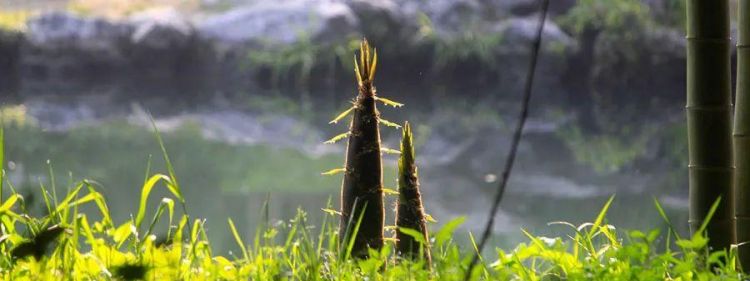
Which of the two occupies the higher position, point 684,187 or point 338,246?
point 338,246

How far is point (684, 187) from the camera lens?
633 cm

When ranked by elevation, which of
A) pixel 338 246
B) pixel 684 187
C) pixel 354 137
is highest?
A: pixel 354 137

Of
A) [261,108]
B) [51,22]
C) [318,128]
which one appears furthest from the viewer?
[51,22]

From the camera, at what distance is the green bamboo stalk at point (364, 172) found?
63.2 inches

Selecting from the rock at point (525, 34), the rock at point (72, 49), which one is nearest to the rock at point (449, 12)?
the rock at point (525, 34)

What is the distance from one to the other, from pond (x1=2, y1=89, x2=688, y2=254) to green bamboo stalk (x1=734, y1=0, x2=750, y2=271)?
94.8 inches

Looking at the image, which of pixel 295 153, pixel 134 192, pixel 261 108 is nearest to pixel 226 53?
pixel 261 108

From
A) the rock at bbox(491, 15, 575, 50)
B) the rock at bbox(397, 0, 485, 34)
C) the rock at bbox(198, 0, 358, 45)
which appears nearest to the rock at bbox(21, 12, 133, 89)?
the rock at bbox(198, 0, 358, 45)

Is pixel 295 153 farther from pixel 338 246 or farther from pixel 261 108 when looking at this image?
pixel 338 246

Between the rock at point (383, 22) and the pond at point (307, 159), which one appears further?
the rock at point (383, 22)

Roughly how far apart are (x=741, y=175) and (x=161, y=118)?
8233 millimetres

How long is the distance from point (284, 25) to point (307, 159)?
5.52 meters

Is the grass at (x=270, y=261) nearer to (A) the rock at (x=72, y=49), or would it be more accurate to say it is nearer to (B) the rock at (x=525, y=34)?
(B) the rock at (x=525, y=34)

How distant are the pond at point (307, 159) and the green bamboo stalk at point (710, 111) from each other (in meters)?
2.40
